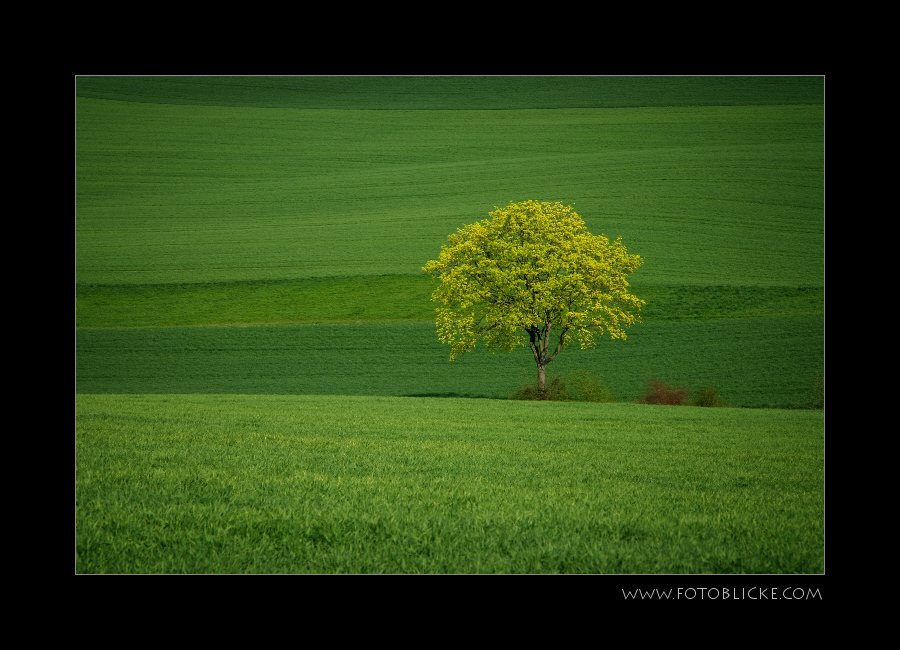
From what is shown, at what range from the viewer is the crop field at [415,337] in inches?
236

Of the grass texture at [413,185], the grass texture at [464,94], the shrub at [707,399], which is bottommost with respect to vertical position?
the shrub at [707,399]

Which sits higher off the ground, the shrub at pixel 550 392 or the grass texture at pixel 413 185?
the grass texture at pixel 413 185

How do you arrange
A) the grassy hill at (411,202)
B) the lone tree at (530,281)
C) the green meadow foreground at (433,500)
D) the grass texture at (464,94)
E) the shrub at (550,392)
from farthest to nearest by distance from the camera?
the grass texture at (464,94) < the grassy hill at (411,202) < the lone tree at (530,281) < the shrub at (550,392) < the green meadow foreground at (433,500)

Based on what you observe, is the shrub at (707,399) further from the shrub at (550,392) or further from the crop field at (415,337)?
the shrub at (550,392)

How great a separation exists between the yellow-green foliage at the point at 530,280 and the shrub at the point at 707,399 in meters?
4.19

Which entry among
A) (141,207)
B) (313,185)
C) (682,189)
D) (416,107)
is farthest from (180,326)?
(416,107)

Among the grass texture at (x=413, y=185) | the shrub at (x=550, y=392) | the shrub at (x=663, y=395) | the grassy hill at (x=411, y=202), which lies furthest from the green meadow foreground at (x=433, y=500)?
the grass texture at (x=413, y=185)

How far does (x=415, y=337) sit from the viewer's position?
117 ft

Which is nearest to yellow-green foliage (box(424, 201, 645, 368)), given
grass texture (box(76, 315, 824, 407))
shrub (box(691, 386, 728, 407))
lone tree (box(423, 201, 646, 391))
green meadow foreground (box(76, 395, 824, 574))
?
lone tree (box(423, 201, 646, 391))

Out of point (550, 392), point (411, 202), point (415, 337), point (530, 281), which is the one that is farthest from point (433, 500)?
point (411, 202)

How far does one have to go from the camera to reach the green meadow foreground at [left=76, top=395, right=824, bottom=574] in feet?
17.5

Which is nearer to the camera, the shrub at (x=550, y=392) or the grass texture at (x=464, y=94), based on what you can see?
the shrub at (x=550, y=392)

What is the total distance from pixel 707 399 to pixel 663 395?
6.31 feet

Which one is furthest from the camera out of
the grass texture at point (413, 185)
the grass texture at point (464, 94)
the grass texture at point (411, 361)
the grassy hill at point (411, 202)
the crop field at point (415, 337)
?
the grass texture at point (464, 94)
